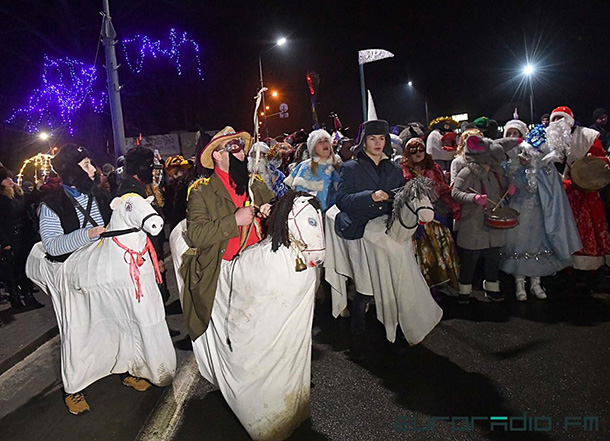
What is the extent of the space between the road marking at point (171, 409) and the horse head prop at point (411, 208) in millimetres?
2338

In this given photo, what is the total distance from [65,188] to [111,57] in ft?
29.3

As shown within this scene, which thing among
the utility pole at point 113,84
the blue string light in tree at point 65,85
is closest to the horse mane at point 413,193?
the utility pole at point 113,84

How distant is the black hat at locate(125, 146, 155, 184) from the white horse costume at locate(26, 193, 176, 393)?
974 millimetres

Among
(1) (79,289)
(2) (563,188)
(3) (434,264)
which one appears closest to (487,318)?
(3) (434,264)

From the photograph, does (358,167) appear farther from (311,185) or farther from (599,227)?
(599,227)

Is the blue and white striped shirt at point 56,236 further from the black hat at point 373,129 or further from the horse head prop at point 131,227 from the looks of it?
the black hat at point 373,129

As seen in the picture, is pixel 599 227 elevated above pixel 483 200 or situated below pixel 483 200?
below

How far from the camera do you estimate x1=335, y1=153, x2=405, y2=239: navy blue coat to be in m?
4.77

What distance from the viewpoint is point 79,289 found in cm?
383

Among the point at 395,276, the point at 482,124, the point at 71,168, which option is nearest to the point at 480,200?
the point at 395,276

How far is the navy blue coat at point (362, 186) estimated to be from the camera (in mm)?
4770

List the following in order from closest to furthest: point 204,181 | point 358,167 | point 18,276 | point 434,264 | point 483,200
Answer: point 204,181
point 358,167
point 483,200
point 434,264
point 18,276

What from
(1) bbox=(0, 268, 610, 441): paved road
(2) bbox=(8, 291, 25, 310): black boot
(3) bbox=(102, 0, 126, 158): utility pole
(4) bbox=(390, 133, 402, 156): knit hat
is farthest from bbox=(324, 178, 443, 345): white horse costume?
(3) bbox=(102, 0, 126, 158): utility pole

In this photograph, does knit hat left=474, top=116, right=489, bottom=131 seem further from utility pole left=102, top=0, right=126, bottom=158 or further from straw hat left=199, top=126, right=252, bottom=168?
utility pole left=102, top=0, right=126, bottom=158
